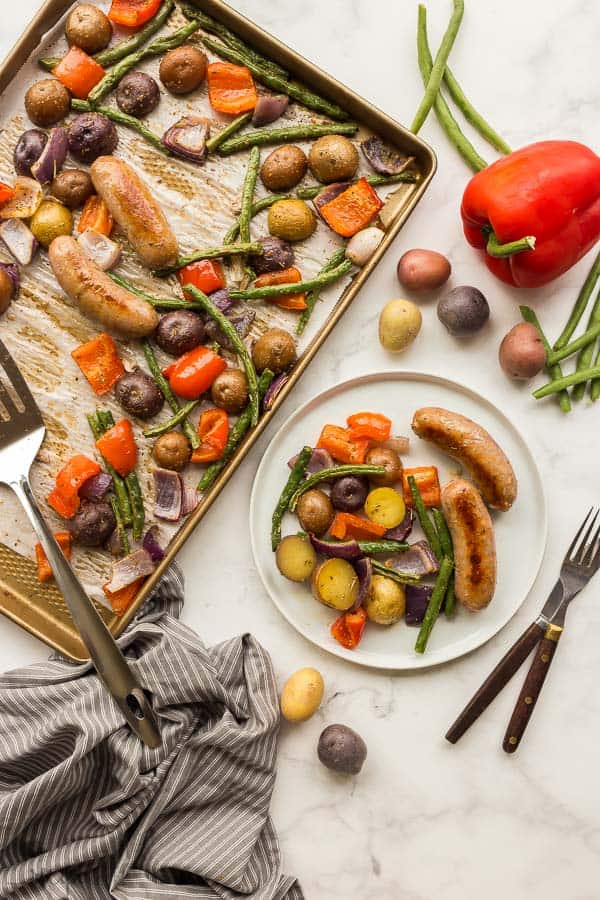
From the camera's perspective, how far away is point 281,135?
3.08m

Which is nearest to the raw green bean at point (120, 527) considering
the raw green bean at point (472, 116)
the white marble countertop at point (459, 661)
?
the white marble countertop at point (459, 661)

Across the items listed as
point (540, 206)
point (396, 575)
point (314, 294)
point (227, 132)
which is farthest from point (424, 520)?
point (227, 132)

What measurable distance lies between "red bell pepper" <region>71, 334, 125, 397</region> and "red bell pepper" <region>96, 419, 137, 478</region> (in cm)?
17

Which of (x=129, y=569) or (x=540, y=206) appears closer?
(x=540, y=206)

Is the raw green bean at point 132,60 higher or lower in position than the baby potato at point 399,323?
higher

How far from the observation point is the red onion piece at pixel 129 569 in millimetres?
3018

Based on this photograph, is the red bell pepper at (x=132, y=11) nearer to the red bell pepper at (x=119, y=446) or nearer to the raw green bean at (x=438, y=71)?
the raw green bean at (x=438, y=71)

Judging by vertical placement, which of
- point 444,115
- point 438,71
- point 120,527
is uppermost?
point 438,71

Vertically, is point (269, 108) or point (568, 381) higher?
point (269, 108)

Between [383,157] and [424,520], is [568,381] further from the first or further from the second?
[383,157]

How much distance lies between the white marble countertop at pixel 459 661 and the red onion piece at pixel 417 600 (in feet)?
0.83

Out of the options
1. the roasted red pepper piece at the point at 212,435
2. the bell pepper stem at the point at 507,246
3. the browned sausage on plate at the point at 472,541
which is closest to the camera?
the bell pepper stem at the point at 507,246

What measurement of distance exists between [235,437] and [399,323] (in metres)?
0.73

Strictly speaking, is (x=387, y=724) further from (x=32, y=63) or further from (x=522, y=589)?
(x=32, y=63)
